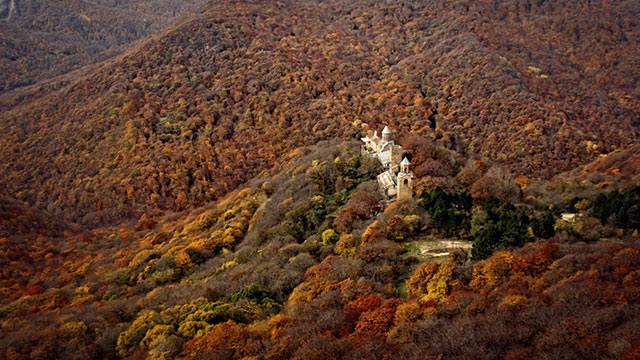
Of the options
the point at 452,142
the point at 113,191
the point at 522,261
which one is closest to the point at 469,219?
the point at 522,261

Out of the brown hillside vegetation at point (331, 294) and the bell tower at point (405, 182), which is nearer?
the brown hillside vegetation at point (331, 294)

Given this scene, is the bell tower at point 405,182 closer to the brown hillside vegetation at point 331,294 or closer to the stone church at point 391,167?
the stone church at point 391,167

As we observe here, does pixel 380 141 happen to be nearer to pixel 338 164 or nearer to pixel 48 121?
pixel 338 164

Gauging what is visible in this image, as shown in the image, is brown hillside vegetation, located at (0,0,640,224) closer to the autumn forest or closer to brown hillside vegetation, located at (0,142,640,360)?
the autumn forest

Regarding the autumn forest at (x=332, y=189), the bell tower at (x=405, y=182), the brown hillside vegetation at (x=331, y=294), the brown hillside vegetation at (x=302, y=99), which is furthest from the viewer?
the brown hillside vegetation at (x=302, y=99)

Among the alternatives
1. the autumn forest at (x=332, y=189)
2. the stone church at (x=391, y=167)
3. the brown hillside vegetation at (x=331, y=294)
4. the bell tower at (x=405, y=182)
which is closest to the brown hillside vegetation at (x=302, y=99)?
the autumn forest at (x=332, y=189)

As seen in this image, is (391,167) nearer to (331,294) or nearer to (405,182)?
(405,182)
